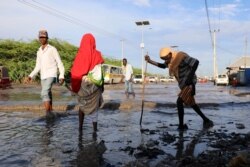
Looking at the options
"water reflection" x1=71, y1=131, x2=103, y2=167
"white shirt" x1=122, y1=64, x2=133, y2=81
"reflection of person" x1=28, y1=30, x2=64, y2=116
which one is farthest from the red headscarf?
"white shirt" x1=122, y1=64, x2=133, y2=81

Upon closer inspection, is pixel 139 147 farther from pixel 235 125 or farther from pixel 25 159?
pixel 235 125

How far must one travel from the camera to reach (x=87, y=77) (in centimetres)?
650

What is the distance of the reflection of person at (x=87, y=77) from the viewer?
6.49 metres

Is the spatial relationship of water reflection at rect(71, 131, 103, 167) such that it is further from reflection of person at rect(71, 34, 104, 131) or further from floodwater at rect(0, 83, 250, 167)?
reflection of person at rect(71, 34, 104, 131)

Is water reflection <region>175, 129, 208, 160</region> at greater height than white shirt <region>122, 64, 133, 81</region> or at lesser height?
lesser

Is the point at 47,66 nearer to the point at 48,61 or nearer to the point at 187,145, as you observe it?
the point at 48,61

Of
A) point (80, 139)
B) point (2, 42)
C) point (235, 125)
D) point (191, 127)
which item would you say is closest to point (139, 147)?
point (80, 139)

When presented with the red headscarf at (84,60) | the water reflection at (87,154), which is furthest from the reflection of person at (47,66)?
the water reflection at (87,154)

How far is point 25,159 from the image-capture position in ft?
14.8

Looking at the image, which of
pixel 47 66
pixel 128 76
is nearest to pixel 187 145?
pixel 47 66

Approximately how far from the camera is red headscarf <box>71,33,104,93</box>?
6484 mm

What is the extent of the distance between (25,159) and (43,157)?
203 millimetres

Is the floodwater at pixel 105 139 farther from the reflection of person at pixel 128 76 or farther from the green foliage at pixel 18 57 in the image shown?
the green foliage at pixel 18 57

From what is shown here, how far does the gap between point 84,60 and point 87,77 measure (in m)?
0.28
